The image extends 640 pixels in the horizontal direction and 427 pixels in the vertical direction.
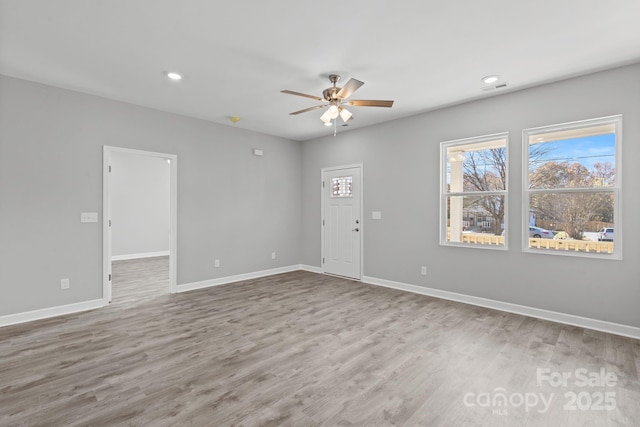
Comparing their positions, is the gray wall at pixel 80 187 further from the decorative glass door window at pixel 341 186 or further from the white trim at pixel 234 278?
the decorative glass door window at pixel 341 186

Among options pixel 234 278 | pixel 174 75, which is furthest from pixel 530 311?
pixel 174 75

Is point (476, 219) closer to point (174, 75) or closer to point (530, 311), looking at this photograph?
point (530, 311)

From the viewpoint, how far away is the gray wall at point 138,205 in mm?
7785

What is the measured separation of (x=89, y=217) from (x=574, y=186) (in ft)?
19.9

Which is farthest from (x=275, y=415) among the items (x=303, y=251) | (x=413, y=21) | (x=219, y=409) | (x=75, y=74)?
(x=303, y=251)

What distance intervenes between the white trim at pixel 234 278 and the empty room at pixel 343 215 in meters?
0.04

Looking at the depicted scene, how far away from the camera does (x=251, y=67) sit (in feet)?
10.7

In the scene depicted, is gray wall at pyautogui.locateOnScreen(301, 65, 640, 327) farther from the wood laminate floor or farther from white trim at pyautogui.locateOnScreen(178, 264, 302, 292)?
white trim at pyautogui.locateOnScreen(178, 264, 302, 292)

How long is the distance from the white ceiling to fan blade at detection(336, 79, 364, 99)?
0.81ft

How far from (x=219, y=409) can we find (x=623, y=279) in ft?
13.4

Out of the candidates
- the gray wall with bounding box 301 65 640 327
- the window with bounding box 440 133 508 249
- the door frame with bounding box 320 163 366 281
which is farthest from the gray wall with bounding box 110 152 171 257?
the window with bounding box 440 133 508 249

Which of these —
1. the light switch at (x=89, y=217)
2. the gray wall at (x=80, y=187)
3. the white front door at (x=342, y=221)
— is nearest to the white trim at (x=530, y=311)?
the white front door at (x=342, y=221)

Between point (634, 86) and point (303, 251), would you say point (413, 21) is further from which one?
point (303, 251)

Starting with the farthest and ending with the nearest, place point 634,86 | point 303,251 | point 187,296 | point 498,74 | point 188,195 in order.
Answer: point 303,251 < point 188,195 < point 187,296 < point 498,74 < point 634,86
